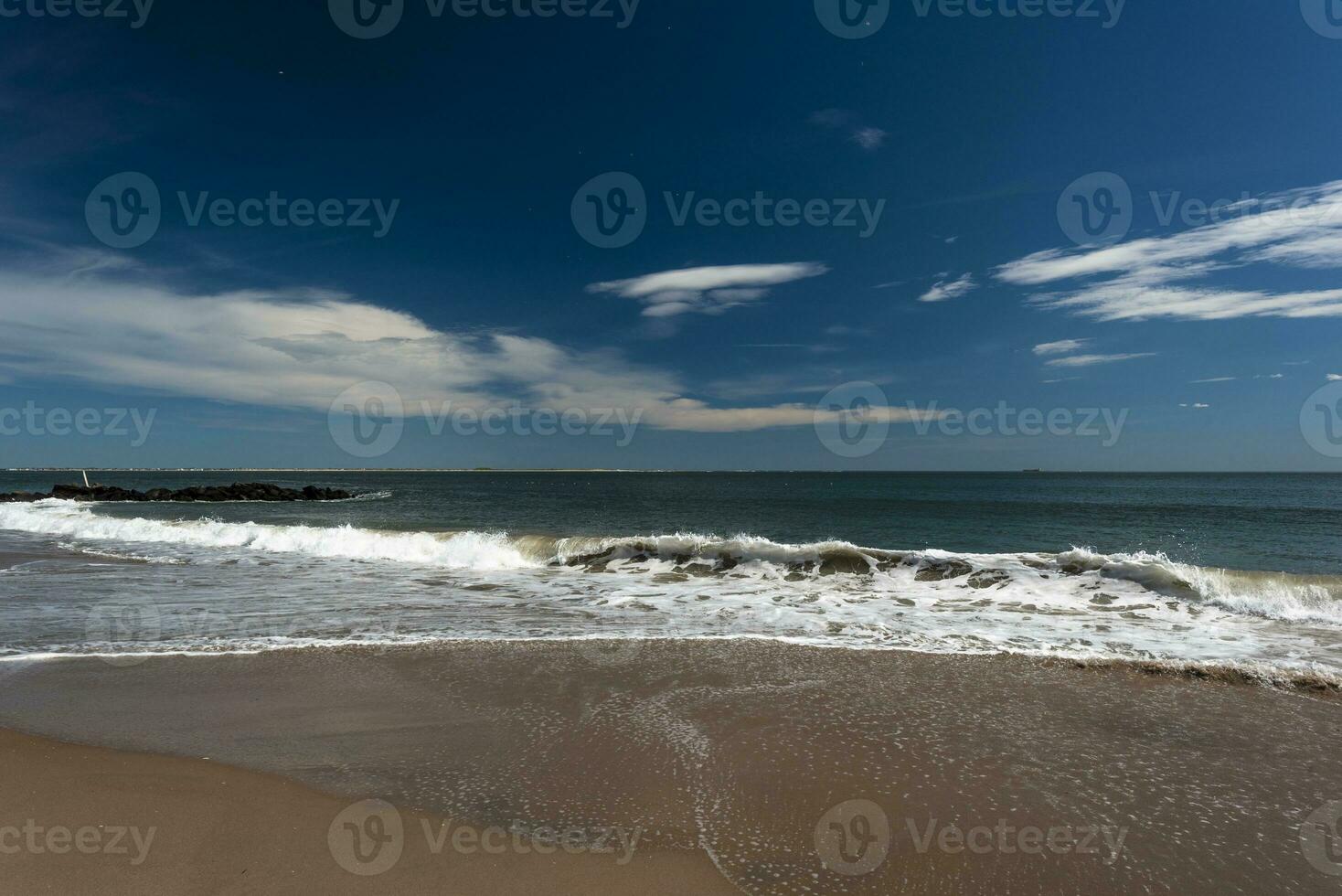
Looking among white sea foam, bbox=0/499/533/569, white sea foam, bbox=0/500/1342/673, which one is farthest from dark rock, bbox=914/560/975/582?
white sea foam, bbox=0/499/533/569

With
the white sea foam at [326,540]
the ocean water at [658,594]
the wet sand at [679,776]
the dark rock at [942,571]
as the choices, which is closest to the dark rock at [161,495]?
the white sea foam at [326,540]

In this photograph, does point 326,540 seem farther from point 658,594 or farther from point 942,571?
point 942,571

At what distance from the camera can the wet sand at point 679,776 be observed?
148 inches

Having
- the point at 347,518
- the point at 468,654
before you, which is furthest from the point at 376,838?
the point at 347,518

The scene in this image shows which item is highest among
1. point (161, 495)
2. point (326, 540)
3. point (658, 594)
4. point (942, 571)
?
point (161, 495)

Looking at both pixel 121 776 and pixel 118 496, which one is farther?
pixel 118 496

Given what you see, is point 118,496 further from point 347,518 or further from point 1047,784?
point 1047,784

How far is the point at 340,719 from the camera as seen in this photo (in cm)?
602

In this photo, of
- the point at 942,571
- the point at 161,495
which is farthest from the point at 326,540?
the point at 161,495

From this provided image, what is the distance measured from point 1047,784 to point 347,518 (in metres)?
41.6

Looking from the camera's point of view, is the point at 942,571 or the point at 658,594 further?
the point at 942,571

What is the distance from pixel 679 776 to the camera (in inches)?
193

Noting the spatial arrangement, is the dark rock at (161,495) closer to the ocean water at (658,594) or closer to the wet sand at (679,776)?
the ocean water at (658,594)

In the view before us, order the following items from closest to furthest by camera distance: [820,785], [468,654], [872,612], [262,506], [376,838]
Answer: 1. [376,838]
2. [820,785]
3. [468,654]
4. [872,612]
5. [262,506]
